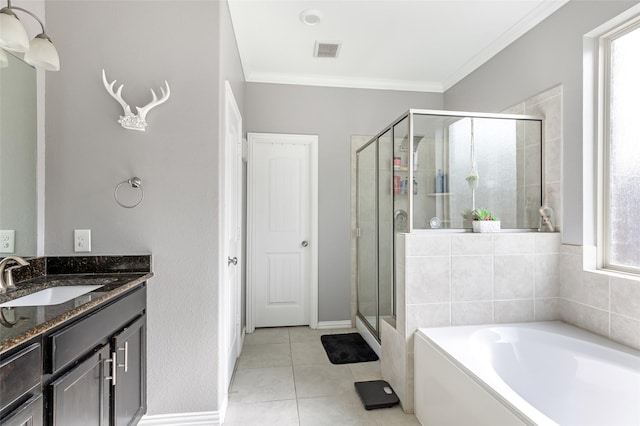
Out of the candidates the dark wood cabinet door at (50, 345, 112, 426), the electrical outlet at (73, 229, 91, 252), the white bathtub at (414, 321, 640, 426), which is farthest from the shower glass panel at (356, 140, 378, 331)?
the electrical outlet at (73, 229, 91, 252)

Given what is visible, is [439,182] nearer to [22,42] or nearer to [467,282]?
[467,282]

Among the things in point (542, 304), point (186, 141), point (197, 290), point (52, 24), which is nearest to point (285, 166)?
point (186, 141)

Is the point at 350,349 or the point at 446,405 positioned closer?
the point at 446,405

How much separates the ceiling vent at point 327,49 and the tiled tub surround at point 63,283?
7.16 ft

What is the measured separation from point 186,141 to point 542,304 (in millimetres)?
2552

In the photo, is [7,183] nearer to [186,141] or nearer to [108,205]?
[108,205]

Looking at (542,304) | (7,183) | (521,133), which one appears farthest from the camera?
(521,133)

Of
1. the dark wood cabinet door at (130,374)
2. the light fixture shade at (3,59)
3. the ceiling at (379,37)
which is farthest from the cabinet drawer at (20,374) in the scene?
the ceiling at (379,37)

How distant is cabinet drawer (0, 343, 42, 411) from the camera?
85 centimetres

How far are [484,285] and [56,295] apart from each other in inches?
96.4

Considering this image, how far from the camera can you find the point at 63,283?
5.15 ft

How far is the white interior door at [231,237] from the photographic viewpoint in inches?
80.7

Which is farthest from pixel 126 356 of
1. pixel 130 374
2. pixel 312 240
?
pixel 312 240

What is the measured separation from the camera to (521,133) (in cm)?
228
